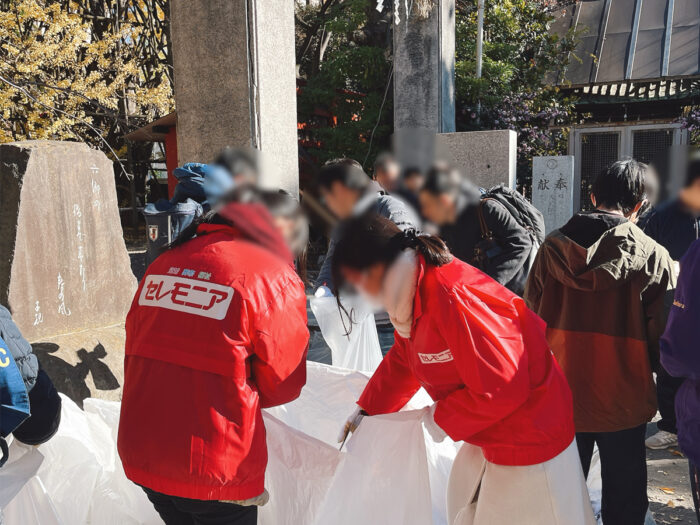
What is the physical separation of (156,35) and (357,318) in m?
12.7

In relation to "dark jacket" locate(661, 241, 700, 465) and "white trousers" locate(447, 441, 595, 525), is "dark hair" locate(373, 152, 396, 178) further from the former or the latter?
"white trousers" locate(447, 441, 595, 525)

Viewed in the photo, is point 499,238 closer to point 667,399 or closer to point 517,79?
point 667,399

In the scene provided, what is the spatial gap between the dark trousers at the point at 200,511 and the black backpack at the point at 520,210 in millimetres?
2364

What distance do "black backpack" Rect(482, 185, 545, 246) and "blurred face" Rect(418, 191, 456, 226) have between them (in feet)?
1.86

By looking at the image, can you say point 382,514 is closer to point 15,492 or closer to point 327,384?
point 327,384

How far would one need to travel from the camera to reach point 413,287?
1668 mm

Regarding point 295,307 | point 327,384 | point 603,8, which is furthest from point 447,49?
point 295,307

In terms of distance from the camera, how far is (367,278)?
160 cm

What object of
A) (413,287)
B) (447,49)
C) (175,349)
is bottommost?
(175,349)

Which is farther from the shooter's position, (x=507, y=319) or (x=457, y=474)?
(x=457, y=474)

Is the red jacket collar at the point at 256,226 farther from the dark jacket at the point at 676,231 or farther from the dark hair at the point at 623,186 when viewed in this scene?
the dark jacket at the point at 676,231

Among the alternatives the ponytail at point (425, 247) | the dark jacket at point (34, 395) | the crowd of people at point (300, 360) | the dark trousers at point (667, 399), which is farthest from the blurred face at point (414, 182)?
the dark jacket at point (34, 395)

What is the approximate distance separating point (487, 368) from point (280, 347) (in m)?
0.59

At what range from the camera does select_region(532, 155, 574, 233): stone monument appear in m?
7.79
